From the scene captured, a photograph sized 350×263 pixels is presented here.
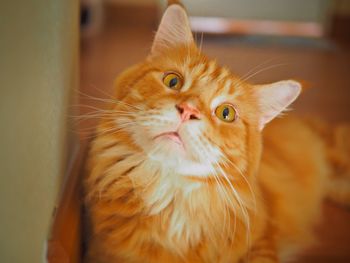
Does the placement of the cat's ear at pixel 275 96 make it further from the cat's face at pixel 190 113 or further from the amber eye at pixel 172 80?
the amber eye at pixel 172 80

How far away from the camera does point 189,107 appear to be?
0.96 metres

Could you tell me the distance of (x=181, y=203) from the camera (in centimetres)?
106

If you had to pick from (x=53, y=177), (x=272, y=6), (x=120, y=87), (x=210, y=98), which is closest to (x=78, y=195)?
(x=53, y=177)

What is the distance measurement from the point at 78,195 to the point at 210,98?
0.52 metres

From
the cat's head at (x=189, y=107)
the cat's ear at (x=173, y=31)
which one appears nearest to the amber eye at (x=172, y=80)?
the cat's head at (x=189, y=107)

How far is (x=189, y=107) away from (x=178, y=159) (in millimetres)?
131

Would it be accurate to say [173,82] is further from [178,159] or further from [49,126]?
[49,126]

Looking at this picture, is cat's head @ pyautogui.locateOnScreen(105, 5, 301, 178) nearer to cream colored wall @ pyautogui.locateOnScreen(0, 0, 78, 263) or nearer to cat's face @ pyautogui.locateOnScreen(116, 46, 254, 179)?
cat's face @ pyautogui.locateOnScreen(116, 46, 254, 179)

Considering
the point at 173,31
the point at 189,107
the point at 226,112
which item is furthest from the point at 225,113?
the point at 173,31

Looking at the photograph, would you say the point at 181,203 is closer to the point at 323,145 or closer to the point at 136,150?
the point at 136,150

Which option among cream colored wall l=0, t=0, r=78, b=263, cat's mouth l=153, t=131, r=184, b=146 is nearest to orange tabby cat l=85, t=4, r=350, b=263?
cat's mouth l=153, t=131, r=184, b=146

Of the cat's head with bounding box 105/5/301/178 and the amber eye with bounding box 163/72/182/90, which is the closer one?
the cat's head with bounding box 105/5/301/178

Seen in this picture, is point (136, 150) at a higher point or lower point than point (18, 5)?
lower

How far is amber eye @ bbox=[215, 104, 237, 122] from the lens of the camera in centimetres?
105
